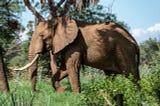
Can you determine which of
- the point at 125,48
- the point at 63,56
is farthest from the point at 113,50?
the point at 63,56

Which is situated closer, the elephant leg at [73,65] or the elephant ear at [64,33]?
Result: the elephant leg at [73,65]

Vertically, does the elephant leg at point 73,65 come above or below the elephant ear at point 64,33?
below

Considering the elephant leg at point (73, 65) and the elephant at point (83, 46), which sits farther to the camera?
the elephant at point (83, 46)

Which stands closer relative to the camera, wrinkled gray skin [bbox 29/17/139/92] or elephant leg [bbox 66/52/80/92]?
elephant leg [bbox 66/52/80/92]

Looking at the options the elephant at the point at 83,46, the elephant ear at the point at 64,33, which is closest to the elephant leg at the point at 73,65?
the elephant at the point at 83,46

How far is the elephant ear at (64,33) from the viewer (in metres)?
14.3

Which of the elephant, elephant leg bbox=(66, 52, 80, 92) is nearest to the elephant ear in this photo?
the elephant

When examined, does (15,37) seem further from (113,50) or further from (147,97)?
(147,97)

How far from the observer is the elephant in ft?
47.1

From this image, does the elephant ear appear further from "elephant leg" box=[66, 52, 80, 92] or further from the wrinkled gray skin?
"elephant leg" box=[66, 52, 80, 92]

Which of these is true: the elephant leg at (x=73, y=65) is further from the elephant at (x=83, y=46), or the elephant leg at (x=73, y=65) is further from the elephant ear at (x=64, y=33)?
the elephant ear at (x=64, y=33)

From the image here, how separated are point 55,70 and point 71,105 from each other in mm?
5981

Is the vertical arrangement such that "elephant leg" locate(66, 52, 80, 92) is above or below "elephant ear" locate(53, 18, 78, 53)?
below

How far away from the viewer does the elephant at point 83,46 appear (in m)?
14.3
